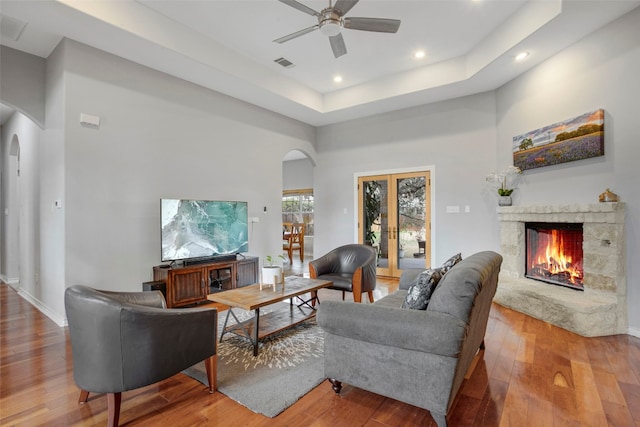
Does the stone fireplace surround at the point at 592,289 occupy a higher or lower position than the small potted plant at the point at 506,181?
lower

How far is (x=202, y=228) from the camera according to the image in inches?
174

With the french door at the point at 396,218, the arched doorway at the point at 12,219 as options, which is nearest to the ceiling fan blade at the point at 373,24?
the french door at the point at 396,218

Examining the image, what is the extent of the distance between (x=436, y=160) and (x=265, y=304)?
424 cm

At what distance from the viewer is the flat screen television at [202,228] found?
409 centimetres

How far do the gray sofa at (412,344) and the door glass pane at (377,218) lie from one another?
4.10 m

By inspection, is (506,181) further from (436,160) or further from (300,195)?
(300,195)

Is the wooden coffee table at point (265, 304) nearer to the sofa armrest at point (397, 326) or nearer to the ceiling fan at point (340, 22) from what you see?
the sofa armrest at point (397, 326)

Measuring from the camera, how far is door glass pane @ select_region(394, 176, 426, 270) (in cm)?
580

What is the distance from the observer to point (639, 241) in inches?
122

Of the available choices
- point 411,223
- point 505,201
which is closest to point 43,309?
point 411,223

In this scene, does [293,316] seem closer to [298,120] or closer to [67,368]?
[67,368]

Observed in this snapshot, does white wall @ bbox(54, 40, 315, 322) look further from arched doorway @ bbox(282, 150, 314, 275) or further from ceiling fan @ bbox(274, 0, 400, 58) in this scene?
arched doorway @ bbox(282, 150, 314, 275)

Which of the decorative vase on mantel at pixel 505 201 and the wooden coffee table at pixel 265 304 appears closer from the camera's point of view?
the wooden coffee table at pixel 265 304

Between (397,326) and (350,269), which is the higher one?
(397,326)
